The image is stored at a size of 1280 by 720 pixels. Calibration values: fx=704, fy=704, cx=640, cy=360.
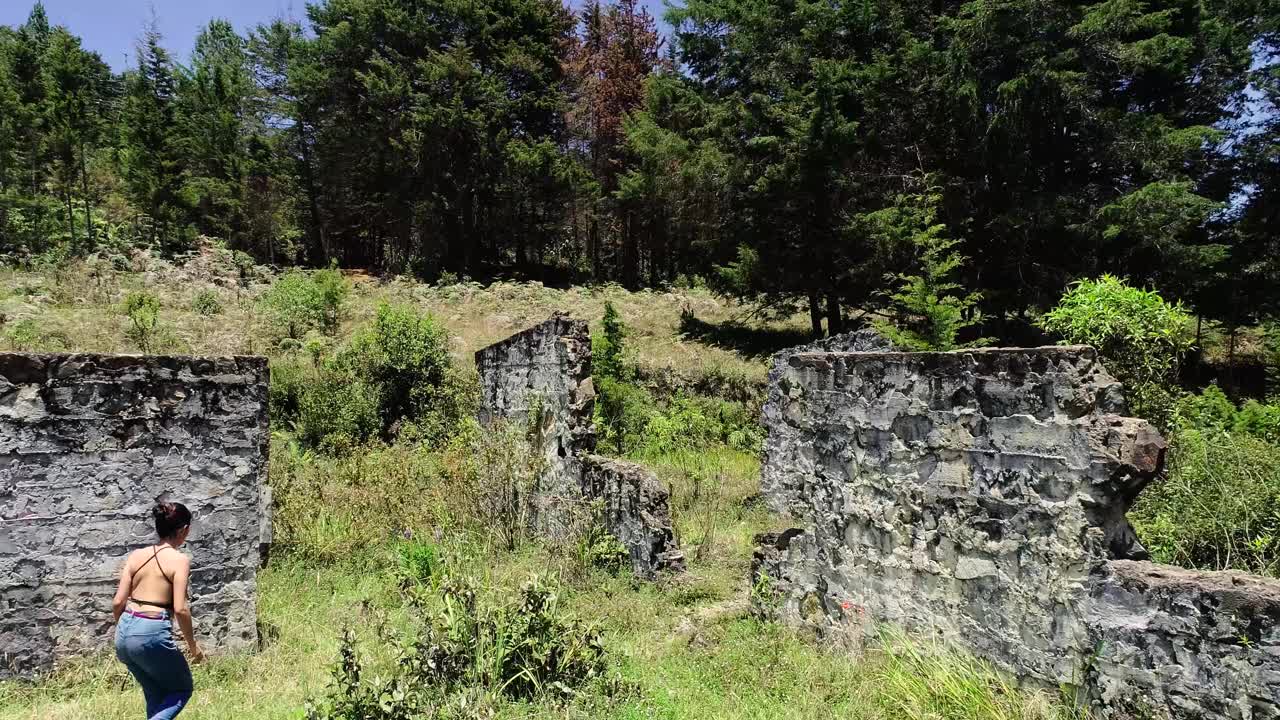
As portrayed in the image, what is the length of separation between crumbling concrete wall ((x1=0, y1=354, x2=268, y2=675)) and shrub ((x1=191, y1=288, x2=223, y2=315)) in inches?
612

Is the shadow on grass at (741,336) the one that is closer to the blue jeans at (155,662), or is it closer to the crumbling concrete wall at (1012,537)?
the crumbling concrete wall at (1012,537)

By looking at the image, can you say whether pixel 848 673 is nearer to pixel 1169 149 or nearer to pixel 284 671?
pixel 284 671

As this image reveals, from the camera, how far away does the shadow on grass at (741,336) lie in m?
21.0

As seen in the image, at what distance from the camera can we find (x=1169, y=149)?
1568 centimetres

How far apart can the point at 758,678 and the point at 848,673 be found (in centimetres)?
59

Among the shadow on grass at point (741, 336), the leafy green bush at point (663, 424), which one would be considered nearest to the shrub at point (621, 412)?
the leafy green bush at point (663, 424)

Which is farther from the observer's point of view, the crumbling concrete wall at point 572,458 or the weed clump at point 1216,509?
the crumbling concrete wall at point 572,458

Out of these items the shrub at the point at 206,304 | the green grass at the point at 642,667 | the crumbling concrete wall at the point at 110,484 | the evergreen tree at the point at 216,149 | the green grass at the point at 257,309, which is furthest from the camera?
the evergreen tree at the point at 216,149

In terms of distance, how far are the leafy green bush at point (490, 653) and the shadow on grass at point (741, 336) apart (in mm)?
16063

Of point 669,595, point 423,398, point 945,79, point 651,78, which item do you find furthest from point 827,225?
point 669,595

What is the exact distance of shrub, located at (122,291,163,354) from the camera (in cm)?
1474

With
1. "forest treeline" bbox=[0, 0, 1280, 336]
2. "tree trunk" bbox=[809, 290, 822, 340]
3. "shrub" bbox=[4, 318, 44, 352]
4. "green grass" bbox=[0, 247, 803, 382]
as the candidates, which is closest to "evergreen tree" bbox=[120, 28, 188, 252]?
"forest treeline" bbox=[0, 0, 1280, 336]

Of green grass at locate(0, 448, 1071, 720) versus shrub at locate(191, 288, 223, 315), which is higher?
shrub at locate(191, 288, 223, 315)

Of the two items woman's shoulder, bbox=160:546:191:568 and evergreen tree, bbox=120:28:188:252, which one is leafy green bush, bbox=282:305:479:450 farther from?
evergreen tree, bbox=120:28:188:252
